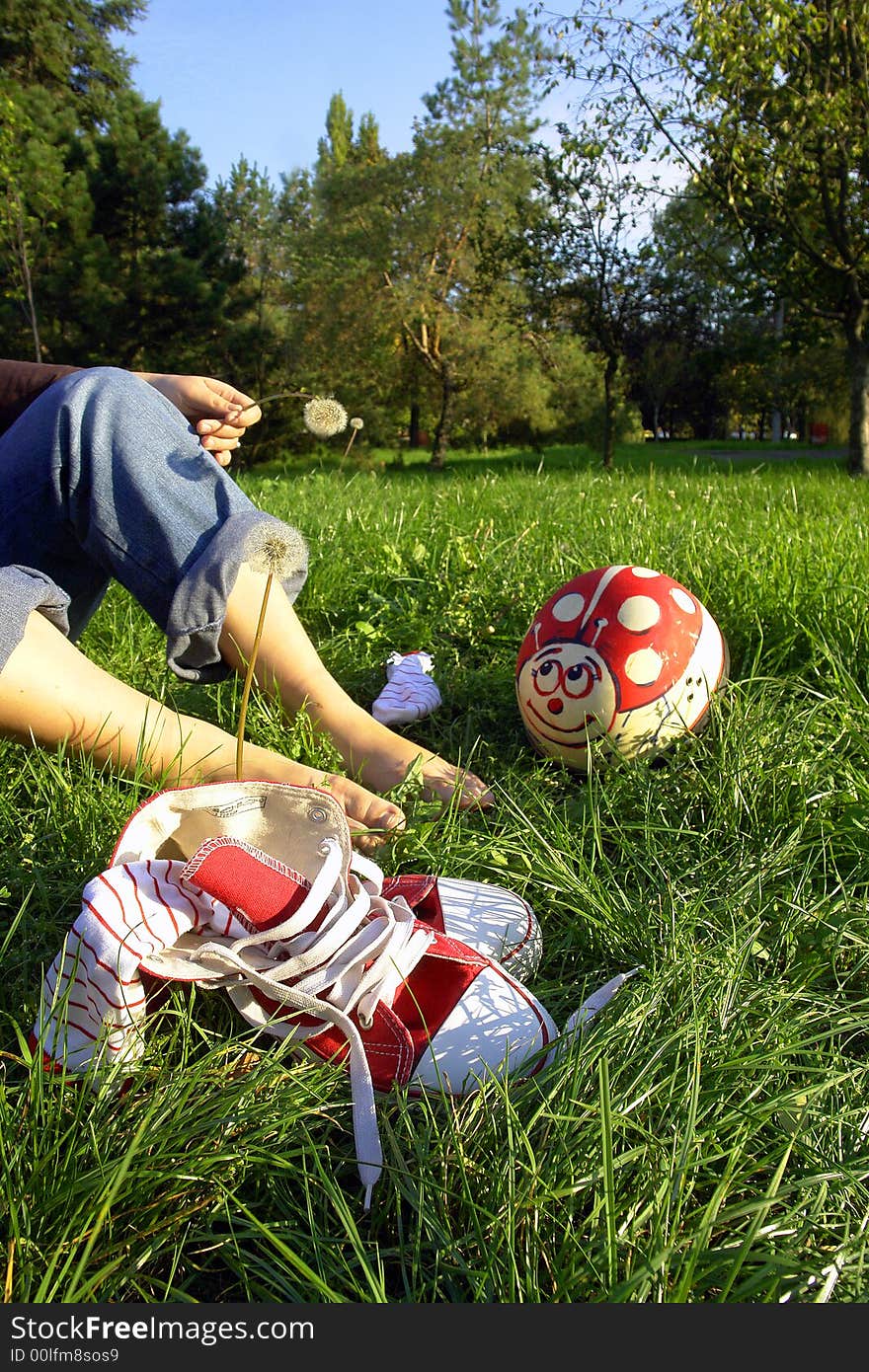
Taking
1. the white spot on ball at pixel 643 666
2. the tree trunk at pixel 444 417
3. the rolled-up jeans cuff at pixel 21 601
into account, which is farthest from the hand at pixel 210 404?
the tree trunk at pixel 444 417

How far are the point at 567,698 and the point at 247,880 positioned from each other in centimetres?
105

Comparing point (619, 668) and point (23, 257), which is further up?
point (23, 257)

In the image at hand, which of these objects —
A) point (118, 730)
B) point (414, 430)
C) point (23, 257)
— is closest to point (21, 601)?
point (118, 730)

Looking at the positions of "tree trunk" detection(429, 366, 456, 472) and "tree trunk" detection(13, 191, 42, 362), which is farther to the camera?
"tree trunk" detection(429, 366, 456, 472)

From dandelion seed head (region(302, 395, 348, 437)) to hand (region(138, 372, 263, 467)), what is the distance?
24cm

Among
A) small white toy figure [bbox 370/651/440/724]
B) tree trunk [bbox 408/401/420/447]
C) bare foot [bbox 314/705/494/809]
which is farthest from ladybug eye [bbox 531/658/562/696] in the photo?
Answer: tree trunk [bbox 408/401/420/447]

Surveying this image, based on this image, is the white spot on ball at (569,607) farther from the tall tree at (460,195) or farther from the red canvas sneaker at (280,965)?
the tall tree at (460,195)

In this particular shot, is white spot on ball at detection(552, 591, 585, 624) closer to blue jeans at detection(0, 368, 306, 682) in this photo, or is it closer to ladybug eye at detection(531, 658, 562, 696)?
ladybug eye at detection(531, 658, 562, 696)

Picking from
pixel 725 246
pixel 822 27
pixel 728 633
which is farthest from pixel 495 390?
pixel 728 633

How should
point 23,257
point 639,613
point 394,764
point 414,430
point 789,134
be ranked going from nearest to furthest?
point 394,764 < point 639,613 < point 789,134 < point 23,257 < point 414,430

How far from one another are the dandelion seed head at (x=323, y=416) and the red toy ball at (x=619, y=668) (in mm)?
776

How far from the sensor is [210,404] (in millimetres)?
2092

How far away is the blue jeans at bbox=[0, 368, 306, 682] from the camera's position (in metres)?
1.82

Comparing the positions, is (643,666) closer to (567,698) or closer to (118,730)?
(567,698)
